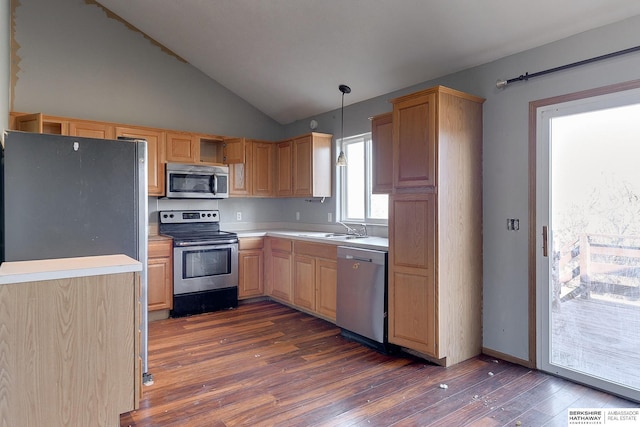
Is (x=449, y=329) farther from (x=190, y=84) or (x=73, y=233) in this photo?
(x=190, y=84)

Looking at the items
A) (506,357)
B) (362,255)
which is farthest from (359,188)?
(506,357)

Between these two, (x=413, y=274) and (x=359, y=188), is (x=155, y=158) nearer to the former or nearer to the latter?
(x=359, y=188)

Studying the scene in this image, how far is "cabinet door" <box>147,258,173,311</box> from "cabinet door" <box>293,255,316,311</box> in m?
1.40

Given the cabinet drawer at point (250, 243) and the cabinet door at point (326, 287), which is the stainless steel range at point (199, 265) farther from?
the cabinet door at point (326, 287)

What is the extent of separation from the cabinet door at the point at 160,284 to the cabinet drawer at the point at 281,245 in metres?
1.24

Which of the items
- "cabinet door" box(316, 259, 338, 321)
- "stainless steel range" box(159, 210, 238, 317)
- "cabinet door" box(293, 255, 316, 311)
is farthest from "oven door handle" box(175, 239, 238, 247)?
"cabinet door" box(316, 259, 338, 321)

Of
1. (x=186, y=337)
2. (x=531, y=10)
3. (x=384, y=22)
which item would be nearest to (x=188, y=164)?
(x=186, y=337)

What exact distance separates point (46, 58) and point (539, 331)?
541cm

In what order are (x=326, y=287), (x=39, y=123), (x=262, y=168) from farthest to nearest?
1. (x=262, y=168)
2. (x=326, y=287)
3. (x=39, y=123)

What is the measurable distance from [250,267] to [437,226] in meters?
2.69

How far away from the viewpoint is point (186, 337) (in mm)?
→ 3613

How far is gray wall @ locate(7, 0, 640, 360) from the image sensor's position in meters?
2.80

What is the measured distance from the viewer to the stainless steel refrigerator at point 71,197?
6.94 ft

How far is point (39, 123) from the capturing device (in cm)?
367
